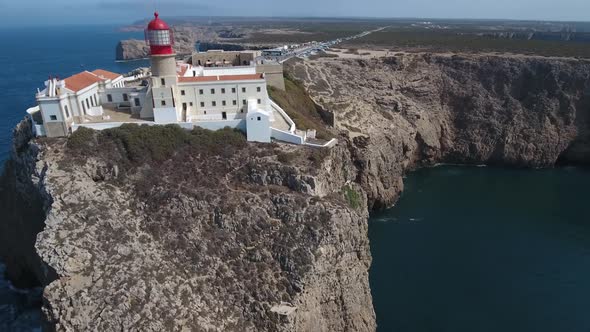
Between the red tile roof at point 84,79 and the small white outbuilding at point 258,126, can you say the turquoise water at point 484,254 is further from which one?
the red tile roof at point 84,79

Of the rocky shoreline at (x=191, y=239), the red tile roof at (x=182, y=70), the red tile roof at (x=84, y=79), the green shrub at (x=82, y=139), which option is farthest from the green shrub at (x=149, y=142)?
the red tile roof at (x=182, y=70)

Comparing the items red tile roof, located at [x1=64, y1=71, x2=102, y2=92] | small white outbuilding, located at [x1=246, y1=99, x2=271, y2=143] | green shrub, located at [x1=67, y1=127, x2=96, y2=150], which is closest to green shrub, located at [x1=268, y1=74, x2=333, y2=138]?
small white outbuilding, located at [x1=246, y1=99, x2=271, y2=143]

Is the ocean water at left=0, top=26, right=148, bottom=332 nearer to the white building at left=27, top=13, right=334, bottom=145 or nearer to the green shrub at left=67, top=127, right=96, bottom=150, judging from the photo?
the green shrub at left=67, top=127, right=96, bottom=150

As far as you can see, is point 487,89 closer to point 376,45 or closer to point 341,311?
point 376,45

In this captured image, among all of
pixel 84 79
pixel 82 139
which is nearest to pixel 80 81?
pixel 84 79

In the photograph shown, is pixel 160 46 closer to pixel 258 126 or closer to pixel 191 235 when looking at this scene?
pixel 258 126
